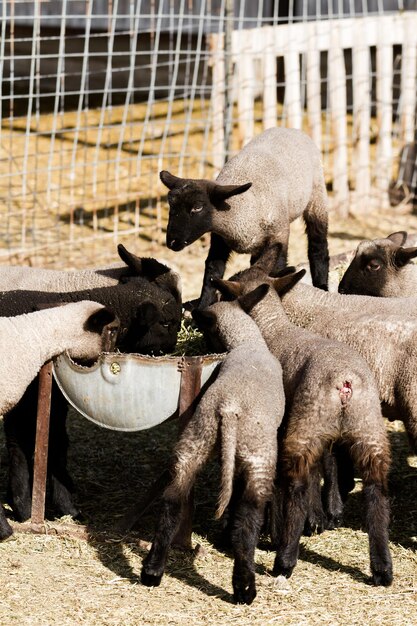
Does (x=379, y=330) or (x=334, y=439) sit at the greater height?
(x=379, y=330)

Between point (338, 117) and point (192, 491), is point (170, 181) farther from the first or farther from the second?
point (338, 117)

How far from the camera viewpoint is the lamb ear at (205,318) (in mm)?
6387

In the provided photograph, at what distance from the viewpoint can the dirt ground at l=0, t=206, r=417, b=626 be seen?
5316 mm

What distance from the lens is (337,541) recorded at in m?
6.42

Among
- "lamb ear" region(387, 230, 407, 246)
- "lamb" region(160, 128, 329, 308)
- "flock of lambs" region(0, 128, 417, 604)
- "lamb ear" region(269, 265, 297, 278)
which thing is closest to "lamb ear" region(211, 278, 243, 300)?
"flock of lambs" region(0, 128, 417, 604)

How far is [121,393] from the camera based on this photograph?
612 centimetres

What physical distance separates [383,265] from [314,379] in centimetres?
234

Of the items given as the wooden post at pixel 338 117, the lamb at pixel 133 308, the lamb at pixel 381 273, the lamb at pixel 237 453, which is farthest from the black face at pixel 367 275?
the wooden post at pixel 338 117

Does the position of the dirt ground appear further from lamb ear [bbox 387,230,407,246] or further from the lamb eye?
lamb ear [bbox 387,230,407,246]

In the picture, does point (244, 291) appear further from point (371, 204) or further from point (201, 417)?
point (371, 204)

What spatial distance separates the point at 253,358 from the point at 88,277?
7.17 feet

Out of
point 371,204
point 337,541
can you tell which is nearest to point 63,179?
point 371,204

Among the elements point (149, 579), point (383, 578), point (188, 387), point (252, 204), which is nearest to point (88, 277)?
point (252, 204)

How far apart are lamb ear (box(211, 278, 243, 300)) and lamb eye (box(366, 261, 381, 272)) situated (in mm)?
1591
